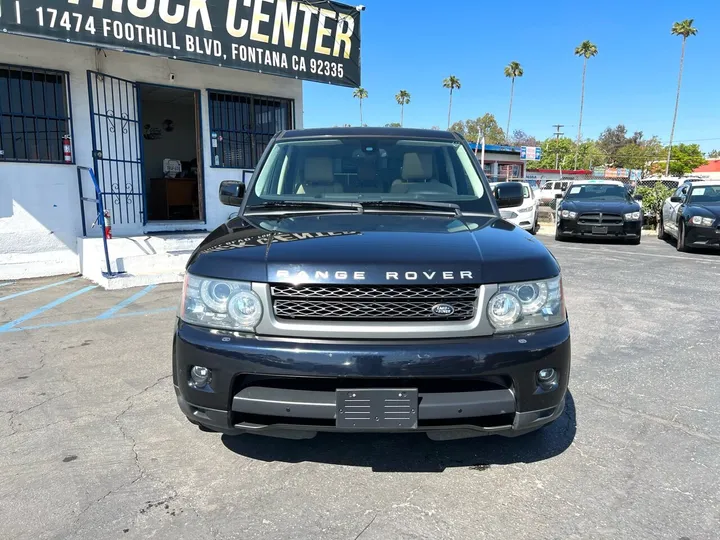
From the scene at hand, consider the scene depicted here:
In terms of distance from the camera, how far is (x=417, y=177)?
3662 mm

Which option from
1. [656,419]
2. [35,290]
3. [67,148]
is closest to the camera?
[656,419]

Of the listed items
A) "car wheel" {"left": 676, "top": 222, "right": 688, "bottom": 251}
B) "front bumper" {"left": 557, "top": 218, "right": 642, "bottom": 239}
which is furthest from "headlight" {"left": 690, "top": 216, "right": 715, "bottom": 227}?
"front bumper" {"left": 557, "top": 218, "right": 642, "bottom": 239}

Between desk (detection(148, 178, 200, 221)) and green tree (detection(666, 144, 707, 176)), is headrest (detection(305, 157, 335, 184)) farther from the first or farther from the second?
green tree (detection(666, 144, 707, 176))

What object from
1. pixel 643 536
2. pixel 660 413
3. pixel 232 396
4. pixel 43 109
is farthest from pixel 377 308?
pixel 43 109

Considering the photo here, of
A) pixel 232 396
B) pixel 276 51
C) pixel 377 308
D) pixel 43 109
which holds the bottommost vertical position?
pixel 232 396

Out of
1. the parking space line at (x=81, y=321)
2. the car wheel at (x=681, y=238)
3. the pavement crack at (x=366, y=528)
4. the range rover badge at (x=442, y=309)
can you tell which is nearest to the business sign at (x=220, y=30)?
the parking space line at (x=81, y=321)

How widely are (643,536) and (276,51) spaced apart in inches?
358

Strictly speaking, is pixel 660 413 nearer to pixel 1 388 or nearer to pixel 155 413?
pixel 155 413

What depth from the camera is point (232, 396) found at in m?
2.31

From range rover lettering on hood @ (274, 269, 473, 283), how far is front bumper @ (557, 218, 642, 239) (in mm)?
11203

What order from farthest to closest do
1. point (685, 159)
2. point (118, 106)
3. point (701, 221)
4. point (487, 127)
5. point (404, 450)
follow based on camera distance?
point (487, 127), point (685, 159), point (701, 221), point (118, 106), point (404, 450)

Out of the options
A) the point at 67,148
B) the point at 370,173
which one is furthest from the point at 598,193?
the point at 67,148

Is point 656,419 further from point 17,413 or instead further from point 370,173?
point 17,413

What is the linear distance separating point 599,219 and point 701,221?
2181 millimetres
